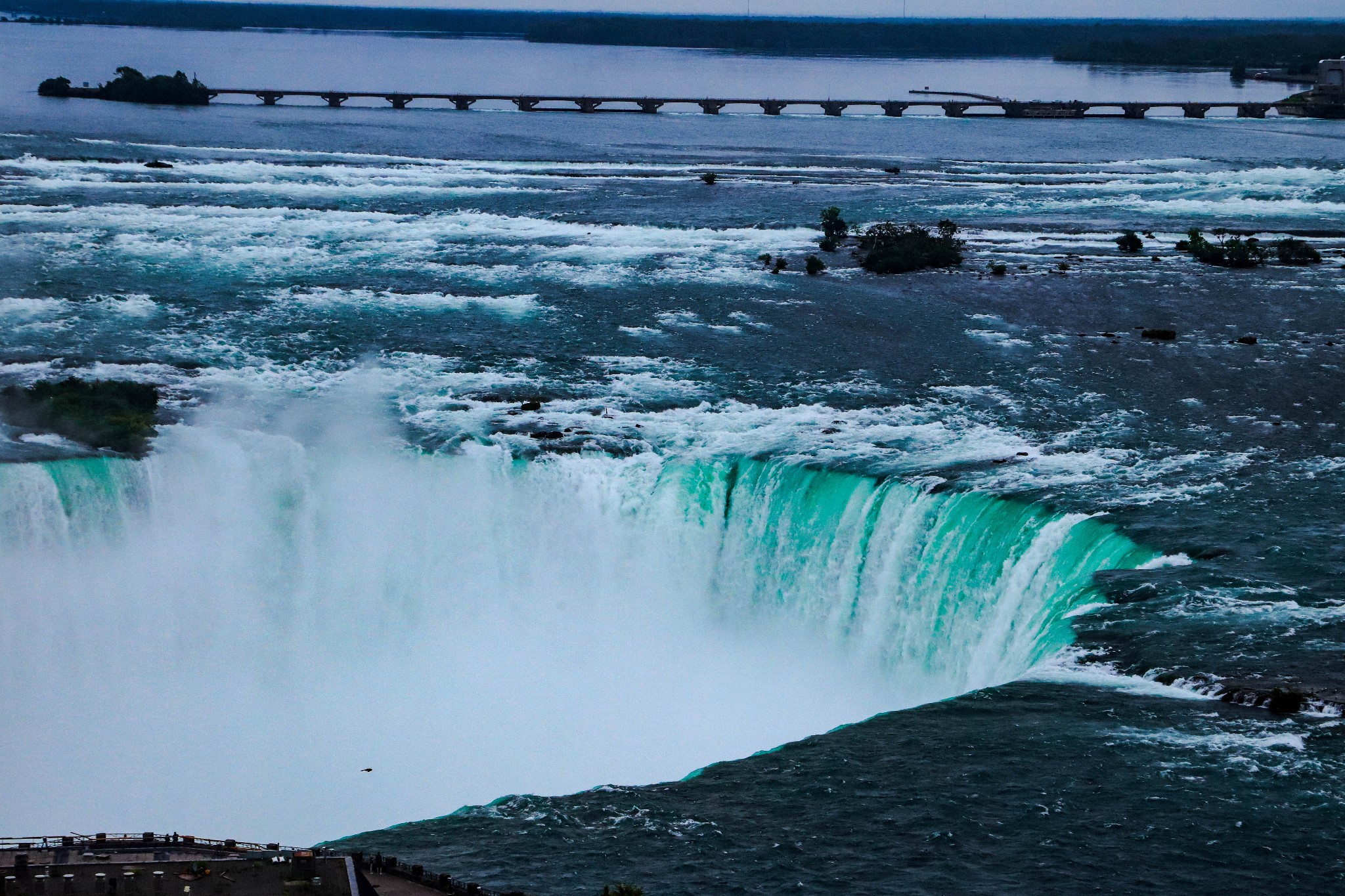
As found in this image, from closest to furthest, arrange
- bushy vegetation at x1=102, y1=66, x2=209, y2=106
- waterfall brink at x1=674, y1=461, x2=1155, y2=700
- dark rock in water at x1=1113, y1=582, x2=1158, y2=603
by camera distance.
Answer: dark rock in water at x1=1113, y1=582, x2=1158, y2=603 → waterfall brink at x1=674, y1=461, x2=1155, y2=700 → bushy vegetation at x1=102, y1=66, x2=209, y2=106

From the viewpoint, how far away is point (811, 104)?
150 meters

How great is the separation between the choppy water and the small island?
7551 cm

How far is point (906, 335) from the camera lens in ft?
164

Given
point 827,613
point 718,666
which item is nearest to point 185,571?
point 718,666

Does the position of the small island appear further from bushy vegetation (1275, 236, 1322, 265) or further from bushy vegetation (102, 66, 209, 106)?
bushy vegetation (1275, 236, 1322, 265)

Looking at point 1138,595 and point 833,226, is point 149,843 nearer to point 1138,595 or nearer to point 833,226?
point 1138,595

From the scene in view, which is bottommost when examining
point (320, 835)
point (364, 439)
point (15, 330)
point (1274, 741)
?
point (320, 835)

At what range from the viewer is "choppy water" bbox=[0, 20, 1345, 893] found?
2366 cm

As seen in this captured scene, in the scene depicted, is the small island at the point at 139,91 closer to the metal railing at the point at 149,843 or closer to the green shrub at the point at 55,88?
the green shrub at the point at 55,88

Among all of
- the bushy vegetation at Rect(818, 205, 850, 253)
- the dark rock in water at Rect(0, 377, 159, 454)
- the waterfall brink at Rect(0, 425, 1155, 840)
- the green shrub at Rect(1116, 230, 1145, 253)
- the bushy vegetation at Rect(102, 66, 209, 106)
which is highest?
the bushy vegetation at Rect(102, 66, 209, 106)

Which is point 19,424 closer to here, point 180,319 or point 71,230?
point 180,319

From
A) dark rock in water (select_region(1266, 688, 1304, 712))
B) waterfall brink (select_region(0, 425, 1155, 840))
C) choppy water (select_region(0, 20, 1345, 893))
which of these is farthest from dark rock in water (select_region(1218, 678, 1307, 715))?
waterfall brink (select_region(0, 425, 1155, 840))

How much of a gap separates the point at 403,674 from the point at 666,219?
4175cm

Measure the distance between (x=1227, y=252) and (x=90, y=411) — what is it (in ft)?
142
